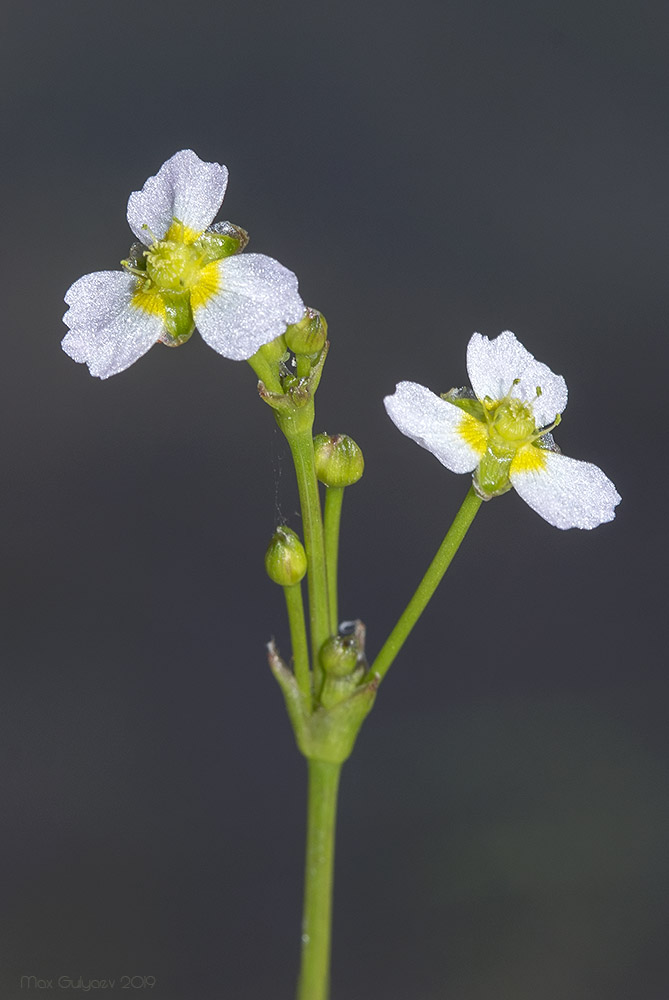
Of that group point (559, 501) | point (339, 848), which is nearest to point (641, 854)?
point (339, 848)

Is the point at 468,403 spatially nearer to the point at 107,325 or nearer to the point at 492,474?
the point at 492,474

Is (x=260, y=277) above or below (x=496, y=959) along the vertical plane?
above

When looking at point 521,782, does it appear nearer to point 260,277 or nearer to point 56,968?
point 56,968

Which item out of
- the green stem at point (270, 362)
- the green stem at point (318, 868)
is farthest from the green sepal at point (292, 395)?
the green stem at point (318, 868)

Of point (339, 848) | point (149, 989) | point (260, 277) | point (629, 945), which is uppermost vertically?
point (260, 277)

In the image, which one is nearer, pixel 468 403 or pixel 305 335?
pixel 305 335

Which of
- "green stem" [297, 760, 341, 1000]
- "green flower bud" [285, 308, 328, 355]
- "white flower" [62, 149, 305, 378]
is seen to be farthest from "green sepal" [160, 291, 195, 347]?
"green stem" [297, 760, 341, 1000]

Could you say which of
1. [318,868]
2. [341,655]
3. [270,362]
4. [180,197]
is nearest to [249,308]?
[270,362]
